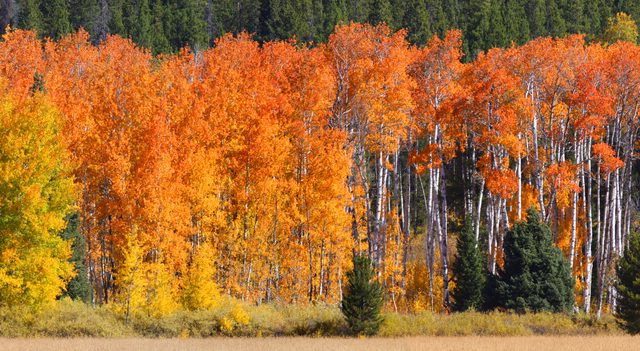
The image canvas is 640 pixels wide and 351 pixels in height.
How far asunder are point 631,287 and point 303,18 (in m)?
58.1

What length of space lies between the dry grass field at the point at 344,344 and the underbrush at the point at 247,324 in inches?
72.8

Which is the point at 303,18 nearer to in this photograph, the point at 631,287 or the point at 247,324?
the point at 247,324

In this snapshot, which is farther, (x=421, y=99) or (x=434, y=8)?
(x=434, y=8)

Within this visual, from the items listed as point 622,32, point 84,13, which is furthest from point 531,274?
point 84,13

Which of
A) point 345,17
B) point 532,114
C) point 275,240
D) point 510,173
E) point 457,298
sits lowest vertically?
point 457,298

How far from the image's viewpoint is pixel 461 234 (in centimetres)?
4288

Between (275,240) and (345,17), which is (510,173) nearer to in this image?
(275,240)

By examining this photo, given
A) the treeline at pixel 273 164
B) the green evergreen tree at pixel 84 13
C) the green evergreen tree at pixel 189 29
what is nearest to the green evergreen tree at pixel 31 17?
the green evergreen tree at pixel 84 13

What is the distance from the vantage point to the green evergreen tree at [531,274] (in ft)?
115

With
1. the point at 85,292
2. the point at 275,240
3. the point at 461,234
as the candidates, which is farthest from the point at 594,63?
the point at 85,292

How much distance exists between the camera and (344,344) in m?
27.5

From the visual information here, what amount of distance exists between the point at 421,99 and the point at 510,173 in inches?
189

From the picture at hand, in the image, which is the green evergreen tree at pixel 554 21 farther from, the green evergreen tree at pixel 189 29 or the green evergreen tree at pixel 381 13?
the green evergreen tree at pixel 189 29

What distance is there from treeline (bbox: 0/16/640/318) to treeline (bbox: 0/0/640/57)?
116 ft
